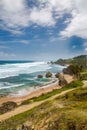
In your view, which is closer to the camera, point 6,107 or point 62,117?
point 62,117

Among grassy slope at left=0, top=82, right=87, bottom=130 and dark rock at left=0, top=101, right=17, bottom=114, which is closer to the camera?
grassy slope at left=0, top=82, right=87, bottom=130

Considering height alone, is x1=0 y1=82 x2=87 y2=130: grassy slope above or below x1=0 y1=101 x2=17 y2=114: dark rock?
above

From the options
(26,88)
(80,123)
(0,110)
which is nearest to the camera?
(80,123)

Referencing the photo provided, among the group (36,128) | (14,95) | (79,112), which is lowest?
(14,95)

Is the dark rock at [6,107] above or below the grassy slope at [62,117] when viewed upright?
below

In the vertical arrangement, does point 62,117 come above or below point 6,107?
above

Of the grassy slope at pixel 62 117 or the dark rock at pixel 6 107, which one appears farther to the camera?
the dark rock at pixel 6 107

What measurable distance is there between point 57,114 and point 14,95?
3895 centimetres

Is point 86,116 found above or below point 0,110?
above

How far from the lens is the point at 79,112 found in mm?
10031

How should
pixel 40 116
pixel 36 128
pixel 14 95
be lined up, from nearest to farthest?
pixel 36 128 < pixel 40 116 < pixel 14 95

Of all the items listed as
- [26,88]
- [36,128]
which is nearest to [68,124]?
[36,128]

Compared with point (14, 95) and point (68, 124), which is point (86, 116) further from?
point (14, 95)

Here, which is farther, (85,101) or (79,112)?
(85,101)
